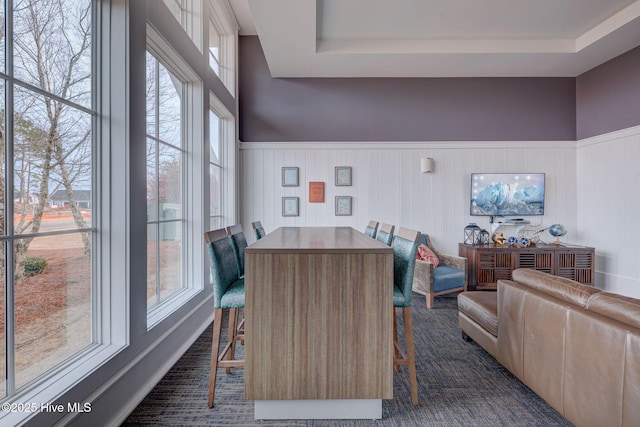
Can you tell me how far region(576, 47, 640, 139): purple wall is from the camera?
3715 mm

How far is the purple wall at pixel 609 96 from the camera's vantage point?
3715mm

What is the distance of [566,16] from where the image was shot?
3.29 m

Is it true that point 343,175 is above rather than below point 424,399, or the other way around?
above

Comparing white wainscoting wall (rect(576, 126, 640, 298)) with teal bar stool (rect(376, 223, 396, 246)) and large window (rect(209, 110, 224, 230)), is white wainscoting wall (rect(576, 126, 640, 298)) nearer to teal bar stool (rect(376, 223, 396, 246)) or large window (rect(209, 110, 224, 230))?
teal bar stool (rect(376, 223, 396, 246))

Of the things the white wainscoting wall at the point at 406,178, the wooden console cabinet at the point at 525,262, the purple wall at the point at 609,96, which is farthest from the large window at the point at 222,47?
the purple wall at the point at 609,96

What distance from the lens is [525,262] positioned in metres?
4.03

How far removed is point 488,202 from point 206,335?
4.13m

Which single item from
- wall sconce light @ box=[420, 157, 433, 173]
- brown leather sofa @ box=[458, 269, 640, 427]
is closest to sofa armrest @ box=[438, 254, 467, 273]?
wall sconce light @ box=[420, 157, 433, 173]

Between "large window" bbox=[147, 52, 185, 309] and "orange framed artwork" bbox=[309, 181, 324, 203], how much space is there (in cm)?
201

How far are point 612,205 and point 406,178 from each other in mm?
2706

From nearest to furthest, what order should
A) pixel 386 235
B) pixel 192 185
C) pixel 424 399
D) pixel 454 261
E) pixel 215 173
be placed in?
pixel 424 399, pixel 386 235, pixel 192 185, pixel 215 173, pixel 454 261

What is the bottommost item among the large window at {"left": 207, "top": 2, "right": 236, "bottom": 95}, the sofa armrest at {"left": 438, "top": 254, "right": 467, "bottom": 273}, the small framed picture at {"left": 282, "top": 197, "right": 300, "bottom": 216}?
the sofa armrest at {"left": 438, "top": 254, "right": 467, "bottom": 273}

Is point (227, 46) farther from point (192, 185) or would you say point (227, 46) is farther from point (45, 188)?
point (45, 188)

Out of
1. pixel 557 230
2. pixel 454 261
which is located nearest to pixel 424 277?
pixel 454 261
